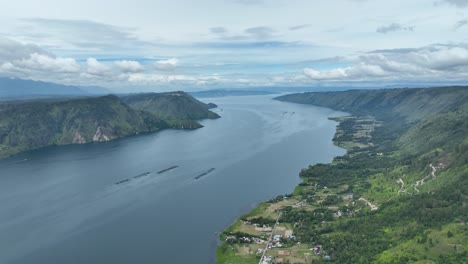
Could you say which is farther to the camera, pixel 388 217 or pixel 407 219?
pixel 388 217

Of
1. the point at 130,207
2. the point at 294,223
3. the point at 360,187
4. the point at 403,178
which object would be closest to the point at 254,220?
the point at 294,223


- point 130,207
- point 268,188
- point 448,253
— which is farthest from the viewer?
point 268,188

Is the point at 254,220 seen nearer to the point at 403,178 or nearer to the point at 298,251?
the point at 298,251

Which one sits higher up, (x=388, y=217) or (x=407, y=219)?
(x=407, y=219)

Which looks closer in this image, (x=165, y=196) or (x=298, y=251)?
(x=298, y=251)

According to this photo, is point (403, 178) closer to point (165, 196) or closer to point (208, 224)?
point (208, 224)

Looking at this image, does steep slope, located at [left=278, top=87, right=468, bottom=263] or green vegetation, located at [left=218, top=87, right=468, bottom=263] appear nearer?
steep slope, located at [left=278, top=87, right=468, bottom=263]

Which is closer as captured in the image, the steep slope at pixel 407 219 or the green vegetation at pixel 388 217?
the steep slope at pixel 407 219

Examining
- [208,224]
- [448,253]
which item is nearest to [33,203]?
[208,224]

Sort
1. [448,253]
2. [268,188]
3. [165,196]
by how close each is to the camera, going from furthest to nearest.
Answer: [268,188], [165,196], [448,253]
